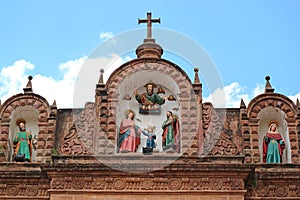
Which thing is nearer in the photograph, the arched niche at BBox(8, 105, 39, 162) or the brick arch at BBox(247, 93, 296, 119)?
the brick arch at BBox(247, 93, 296, 119)

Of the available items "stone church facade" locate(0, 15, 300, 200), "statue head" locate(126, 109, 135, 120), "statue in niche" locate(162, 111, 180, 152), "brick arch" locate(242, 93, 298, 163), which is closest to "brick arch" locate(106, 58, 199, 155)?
"stone church facade" locate(0, 15, 300, 200)

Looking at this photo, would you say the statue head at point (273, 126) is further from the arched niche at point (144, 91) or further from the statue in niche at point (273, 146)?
the arched niche at point (144, 91)

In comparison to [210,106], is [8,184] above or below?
below

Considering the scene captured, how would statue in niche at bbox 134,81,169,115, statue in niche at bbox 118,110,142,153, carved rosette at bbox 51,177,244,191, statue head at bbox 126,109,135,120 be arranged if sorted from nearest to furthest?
1. carved rosette at bbox 51,177,244,191
2. statue in niche at bbox 118,110,142,153
3. statue head at bbox 126,109,135,120
4. statue in niche at bbox 134,81,169,115

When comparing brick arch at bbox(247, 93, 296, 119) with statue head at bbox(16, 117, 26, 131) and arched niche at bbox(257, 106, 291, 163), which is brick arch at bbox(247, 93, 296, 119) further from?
statue head at bbox(16, 117, 26, 131)

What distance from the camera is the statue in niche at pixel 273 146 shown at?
18164 millimetres

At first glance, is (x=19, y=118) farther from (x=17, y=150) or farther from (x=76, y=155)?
(x=76, y=155)

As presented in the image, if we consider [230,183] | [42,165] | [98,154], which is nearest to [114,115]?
[98,154]

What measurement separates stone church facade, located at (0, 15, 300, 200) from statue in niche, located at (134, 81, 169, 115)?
8 centimetres

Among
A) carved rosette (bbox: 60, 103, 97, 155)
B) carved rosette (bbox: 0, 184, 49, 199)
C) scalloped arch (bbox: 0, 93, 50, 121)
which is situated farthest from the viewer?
scalloped arch (bbox: 0, 93, 50, 121)

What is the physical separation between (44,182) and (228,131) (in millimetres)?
4990

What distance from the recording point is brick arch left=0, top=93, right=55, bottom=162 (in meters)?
18.3

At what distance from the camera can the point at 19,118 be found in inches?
762

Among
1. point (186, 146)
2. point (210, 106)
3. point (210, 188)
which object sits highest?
point (210, 106)
